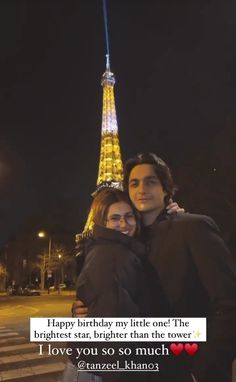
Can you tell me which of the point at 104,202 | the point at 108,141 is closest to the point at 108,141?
the point at 108,141

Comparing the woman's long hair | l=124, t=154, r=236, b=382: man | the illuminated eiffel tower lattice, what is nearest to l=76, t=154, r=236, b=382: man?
l=124, t=154, r=236, b=382: man

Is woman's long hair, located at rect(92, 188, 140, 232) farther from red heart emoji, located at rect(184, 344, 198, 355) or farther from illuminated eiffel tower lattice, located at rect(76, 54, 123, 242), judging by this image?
illuminated eiffel tower lattice, located at rect(76, 54, 123, 242)

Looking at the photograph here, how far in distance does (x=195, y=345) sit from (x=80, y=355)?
0.65 metres

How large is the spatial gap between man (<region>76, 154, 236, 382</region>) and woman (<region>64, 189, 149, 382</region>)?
0.08m

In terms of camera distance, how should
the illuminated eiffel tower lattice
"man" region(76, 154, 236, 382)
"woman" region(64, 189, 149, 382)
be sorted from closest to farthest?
"man" region(76, 154, 236, 382) < "woman" region(64, 189, 149, 382) < the illuminated eiffel tower lattice

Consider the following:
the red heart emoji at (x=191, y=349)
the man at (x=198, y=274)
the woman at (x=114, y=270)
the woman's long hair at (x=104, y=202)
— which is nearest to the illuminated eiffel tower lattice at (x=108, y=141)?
the woman's long hair at (x=104, y=202)

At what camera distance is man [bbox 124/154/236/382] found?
1.83 metres

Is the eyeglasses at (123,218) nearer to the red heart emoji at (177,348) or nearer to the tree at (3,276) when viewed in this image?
the red heart emoji at (177,348)

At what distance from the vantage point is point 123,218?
7.54 feet

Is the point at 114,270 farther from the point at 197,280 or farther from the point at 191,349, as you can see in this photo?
the point at 191,349

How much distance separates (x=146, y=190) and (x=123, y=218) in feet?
0.68

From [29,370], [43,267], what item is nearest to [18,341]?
[29,370]

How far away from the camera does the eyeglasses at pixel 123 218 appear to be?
2.29m

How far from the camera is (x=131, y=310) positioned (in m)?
1.98
